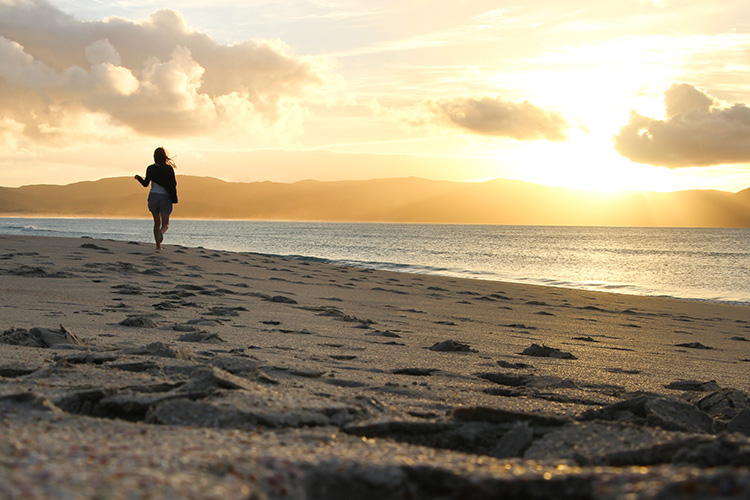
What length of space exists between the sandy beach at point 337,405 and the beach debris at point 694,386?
0.02 metres

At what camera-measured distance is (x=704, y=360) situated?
204 inches

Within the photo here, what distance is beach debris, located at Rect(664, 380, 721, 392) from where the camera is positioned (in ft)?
11.7

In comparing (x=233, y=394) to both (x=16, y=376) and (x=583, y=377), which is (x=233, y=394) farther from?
(x=583, y=377)

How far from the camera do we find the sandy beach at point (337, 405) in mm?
1175

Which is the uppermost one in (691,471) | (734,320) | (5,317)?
(691,471)

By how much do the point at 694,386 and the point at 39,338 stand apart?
3855 millimetres

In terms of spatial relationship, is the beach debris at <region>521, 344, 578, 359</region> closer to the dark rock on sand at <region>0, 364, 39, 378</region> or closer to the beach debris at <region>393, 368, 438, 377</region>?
the beach debris at <region>393, 368, 438, 377</region>

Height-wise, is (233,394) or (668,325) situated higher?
(233,394)

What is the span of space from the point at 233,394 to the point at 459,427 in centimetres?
78

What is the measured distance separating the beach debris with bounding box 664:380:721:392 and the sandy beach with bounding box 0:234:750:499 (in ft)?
0.07

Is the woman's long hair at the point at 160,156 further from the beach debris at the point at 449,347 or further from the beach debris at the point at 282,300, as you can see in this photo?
the beach debris at the point at 449,347

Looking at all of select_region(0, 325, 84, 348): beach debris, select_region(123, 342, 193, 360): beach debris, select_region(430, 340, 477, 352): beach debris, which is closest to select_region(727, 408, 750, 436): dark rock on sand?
select_region(430, 340, 477, 352): beach debris

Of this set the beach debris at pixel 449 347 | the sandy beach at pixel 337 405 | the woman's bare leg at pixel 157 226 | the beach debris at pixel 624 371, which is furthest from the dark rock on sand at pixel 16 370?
the woman's bare leg at pixel 157 226

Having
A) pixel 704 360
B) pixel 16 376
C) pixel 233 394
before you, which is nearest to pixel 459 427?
pixel 233 394
